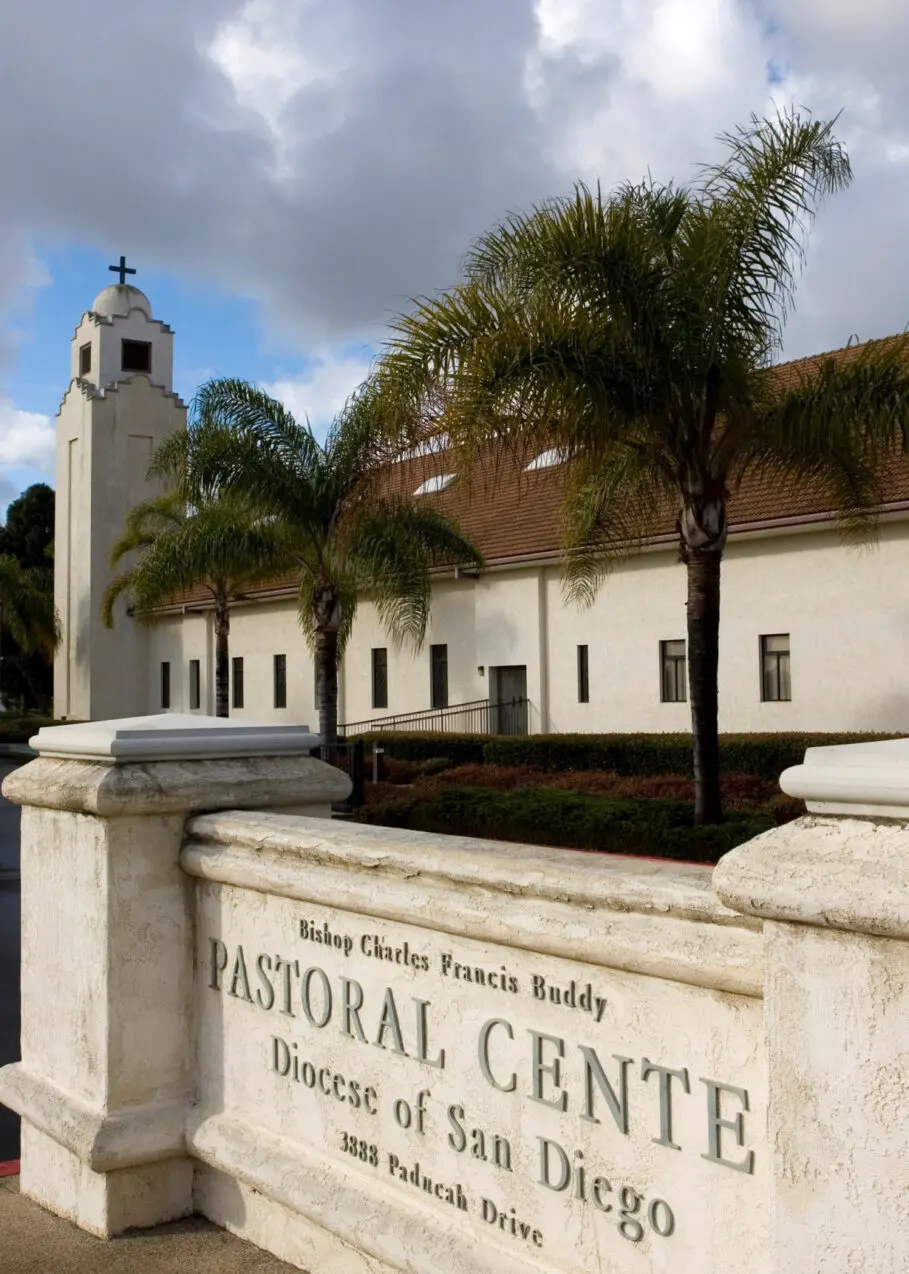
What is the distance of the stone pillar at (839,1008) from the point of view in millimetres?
1945

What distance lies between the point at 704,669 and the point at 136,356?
119 ft

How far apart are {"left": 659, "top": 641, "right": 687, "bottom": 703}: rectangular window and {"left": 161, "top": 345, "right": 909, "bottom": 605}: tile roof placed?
7.66 ft

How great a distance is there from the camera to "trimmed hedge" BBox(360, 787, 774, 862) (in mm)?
13930

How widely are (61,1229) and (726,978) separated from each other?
267 cm

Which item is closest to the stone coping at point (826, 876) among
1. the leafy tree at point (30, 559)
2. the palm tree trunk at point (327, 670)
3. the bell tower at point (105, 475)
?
the palm tree trunk at point (327, 670)

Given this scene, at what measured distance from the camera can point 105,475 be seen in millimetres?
44656

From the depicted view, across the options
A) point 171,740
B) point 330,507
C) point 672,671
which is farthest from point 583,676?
point 171,740

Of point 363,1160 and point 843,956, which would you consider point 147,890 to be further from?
point 843,956

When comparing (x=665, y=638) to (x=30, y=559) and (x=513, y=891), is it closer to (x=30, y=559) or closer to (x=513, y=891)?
(x=513, y=891)

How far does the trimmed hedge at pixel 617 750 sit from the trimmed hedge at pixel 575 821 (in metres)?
4.63

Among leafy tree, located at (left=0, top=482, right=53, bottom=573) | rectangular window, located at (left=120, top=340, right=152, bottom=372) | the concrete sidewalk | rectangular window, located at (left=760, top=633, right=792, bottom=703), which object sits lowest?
the concrete sidewalk

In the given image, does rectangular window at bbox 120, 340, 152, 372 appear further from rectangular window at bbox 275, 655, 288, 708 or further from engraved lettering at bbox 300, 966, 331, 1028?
engraved lettering at bbox 300, 966, 331, 1028

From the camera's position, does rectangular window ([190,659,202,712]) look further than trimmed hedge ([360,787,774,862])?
Yes

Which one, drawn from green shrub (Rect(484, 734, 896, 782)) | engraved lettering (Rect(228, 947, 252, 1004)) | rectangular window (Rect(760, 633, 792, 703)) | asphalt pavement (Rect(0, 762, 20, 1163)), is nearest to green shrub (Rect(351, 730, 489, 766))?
green shrub (Rect(484, 734, 896, 782))
